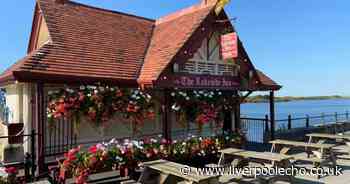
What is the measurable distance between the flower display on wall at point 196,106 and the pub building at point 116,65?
0.21m

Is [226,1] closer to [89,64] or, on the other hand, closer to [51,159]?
[89,64]

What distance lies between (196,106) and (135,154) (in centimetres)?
298

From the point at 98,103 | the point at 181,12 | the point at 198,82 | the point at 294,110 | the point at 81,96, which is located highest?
the point at 181,12

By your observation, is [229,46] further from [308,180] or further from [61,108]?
[61,108]

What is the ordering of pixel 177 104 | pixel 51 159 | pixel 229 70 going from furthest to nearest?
pixel 229 70, pixel 177 104, pixel 51 159

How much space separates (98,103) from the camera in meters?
7.98

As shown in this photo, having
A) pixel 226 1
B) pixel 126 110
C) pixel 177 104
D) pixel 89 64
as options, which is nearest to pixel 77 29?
pixel 89 64

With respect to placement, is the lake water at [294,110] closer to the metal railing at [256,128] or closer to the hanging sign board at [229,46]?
the metal railing at [256,128]

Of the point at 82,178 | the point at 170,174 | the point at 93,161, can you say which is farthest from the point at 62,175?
the point at 170,174

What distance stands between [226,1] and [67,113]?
632 centimetres

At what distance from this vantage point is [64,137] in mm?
8766

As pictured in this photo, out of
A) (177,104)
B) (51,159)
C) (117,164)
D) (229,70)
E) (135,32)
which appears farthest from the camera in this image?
(135,32)

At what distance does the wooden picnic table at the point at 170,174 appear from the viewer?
5441mm

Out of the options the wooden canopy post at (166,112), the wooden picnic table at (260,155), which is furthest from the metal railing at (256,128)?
the wooden picnic table at (260,155)
